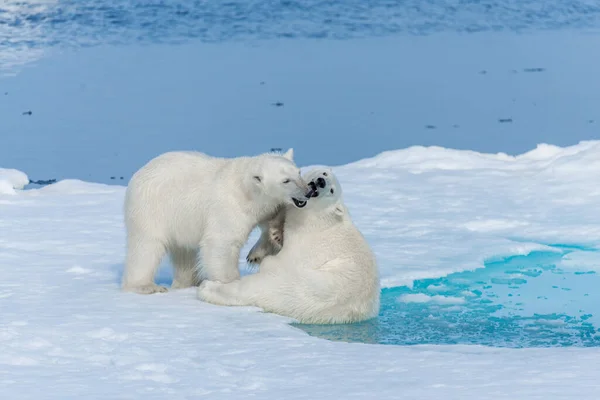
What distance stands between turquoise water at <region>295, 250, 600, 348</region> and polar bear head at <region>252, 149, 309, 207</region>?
0.61m

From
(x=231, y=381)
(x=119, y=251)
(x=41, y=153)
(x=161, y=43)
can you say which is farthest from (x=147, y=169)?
(x=161, y=43)

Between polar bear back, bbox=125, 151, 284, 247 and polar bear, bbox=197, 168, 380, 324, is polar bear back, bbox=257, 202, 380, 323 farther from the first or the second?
polar bear back, bbox=125, 151, 284, 247

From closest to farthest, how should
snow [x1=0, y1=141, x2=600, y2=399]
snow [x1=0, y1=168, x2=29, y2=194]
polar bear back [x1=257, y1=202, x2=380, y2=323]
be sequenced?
snow [x1=0, y1=141, x2=600, y2=399], polar bear back [x1=257, y1=202, x2=380, y2=323], snow [x1=0, y1=168, x2=29, y2=194]

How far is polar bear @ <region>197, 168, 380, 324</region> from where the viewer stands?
4.98m

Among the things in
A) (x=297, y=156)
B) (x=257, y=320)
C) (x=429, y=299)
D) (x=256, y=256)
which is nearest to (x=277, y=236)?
(x=256, y=256)

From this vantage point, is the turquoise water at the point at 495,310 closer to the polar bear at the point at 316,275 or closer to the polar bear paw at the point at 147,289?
the polar bear at the point at 316,275

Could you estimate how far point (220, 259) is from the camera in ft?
16.8

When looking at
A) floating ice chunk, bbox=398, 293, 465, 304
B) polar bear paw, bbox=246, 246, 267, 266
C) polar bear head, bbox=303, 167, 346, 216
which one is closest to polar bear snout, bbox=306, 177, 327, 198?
polar bear head, bbox=303, 167, 346, 216

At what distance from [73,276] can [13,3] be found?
18.7 m

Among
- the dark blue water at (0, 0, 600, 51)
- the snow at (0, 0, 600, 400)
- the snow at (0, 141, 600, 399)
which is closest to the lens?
the snow at (0, 141, 600, 399)

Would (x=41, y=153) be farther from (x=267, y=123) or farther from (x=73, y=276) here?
(x=73, y=276)

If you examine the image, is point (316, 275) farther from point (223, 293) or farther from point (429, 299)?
point (429, 299)

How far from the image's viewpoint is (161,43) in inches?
810

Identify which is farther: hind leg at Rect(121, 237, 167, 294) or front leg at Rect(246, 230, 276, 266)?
front leg at Rect(246, 230, 276, 266)
